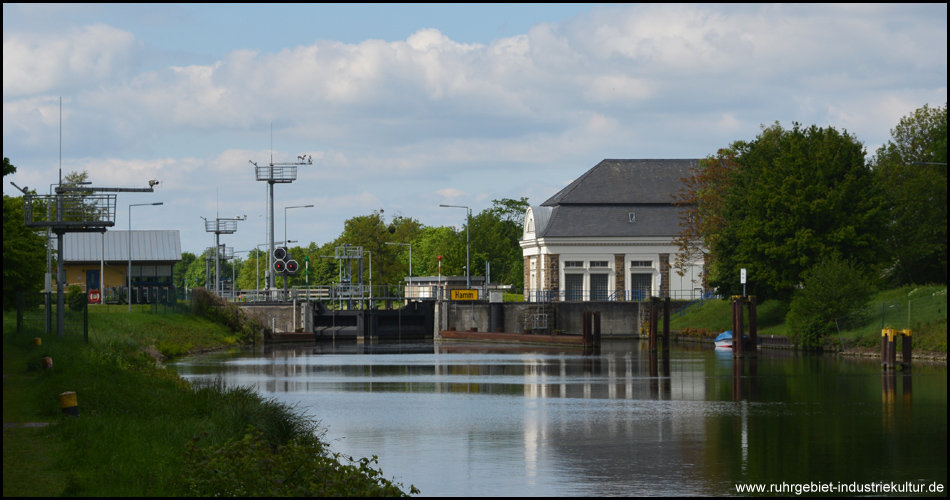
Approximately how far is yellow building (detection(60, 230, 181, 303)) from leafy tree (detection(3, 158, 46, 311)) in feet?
110

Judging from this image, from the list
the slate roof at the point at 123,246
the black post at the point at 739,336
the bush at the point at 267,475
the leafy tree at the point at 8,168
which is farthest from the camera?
the slate roof at the point at 123,246

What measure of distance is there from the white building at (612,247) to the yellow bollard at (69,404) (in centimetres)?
6363

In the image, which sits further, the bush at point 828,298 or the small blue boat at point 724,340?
the small blue boat at point 724,340

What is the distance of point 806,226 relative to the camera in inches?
2256

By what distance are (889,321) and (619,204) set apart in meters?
37.4

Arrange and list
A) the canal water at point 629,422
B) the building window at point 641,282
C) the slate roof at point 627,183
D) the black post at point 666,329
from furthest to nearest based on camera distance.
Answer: the slate roof at point 627,183 → the building window at point 641,282 → the black post at point 666,329 → the canal water at point 629,422

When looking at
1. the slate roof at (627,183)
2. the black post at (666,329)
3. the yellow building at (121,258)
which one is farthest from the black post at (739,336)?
the yellow building at (121,258)

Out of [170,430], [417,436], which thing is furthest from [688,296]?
[170,430]

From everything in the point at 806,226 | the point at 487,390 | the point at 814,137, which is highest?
the point at 814,137

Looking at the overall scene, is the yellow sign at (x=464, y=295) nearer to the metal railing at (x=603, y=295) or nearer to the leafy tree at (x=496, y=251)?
the metal railing at (x=603, y=295)

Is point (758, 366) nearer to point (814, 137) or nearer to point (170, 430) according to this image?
point (814, 137)

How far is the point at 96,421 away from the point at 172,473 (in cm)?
401

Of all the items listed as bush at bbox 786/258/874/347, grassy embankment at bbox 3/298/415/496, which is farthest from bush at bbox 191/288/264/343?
grassy embankment at bbox 3/298/415/496

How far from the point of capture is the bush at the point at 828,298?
160 feet
